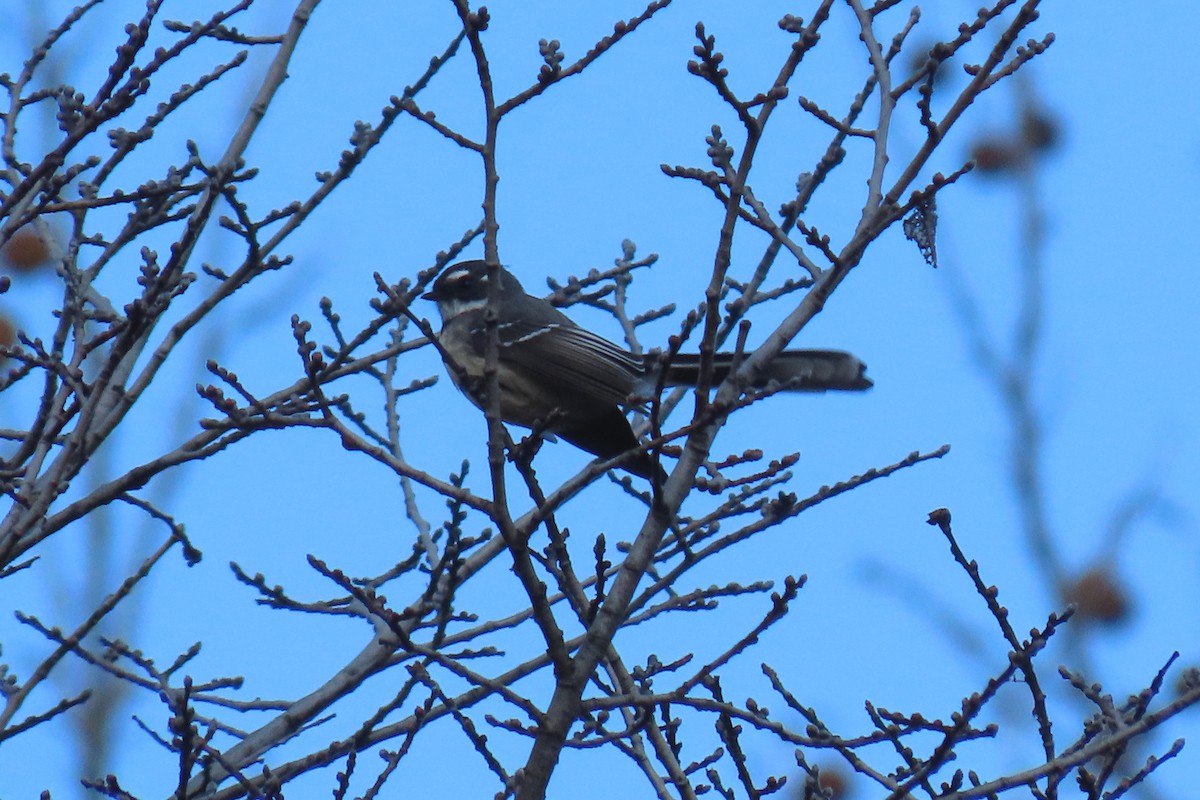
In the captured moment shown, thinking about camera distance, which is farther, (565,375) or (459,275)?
(459,275)

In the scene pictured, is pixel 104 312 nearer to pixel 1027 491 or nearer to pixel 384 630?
pixel 384 630

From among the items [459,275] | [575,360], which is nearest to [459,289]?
[459,275]

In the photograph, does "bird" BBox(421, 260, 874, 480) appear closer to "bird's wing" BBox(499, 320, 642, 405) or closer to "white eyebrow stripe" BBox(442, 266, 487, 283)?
"bird's wing" BBox(499, 320, 642, 405)

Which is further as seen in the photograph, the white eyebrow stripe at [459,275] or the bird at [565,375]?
the white eyebrow stripe at [459,275]

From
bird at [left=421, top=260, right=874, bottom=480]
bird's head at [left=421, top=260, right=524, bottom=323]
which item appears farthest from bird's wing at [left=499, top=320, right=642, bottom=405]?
bird's head at [left=421, top=260, right=524, bottom=323]

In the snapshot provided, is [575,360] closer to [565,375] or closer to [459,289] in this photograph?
[565,375]

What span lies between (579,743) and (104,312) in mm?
2011

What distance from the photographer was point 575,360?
573cm

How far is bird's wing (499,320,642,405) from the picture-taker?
18.4 ft

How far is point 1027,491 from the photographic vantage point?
7.50m

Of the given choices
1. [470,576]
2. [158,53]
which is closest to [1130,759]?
[470,576]

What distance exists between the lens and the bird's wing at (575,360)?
5.62 metres

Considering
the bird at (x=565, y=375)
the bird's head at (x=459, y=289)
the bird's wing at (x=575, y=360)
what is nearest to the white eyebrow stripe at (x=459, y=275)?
the bird's head at (x=459, y=289)

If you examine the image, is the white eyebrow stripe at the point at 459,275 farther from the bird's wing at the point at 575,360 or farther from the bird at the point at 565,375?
the bird's wing at the point at 575,360
